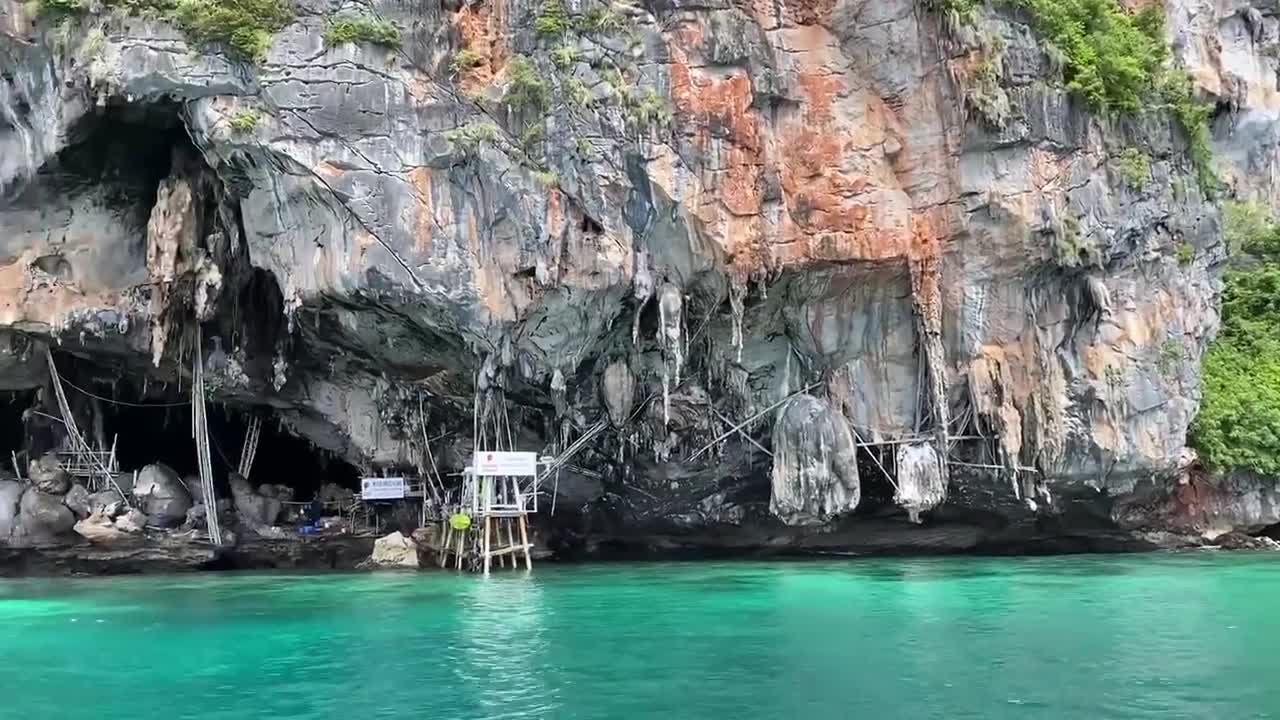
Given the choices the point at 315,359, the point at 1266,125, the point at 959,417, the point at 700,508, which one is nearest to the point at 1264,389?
the point at 959,417

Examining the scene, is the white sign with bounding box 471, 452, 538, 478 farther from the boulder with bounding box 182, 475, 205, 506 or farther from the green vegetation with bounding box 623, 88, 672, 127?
the boulder with bounding box 182, 475, 205, 506

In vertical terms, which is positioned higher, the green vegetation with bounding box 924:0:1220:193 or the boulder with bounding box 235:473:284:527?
the green vegetation with bounding box 924:0:1220:193

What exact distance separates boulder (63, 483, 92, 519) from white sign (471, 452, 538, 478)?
8.43 m

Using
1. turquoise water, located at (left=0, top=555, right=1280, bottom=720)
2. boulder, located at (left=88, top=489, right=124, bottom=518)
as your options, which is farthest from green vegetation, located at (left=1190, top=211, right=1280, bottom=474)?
boulder, located at (left=88, top=489, right=124, bottom=518)

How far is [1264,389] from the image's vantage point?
938 inches

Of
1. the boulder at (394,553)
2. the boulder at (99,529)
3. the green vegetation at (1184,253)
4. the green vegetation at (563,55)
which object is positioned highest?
the green vegetation at (563,55)

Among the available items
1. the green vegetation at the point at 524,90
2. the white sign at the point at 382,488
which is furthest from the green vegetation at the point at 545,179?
the white sign at the point at 382,488

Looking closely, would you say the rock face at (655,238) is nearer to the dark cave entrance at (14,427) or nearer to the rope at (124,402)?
the rope at (124,402)

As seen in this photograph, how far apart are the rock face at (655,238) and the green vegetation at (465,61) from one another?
0.19 meters

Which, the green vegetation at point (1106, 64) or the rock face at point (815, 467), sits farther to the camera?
the rock face at point (815, 467)

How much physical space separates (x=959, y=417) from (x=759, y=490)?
15.5 feet

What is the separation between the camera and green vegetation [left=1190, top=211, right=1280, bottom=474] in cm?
2272

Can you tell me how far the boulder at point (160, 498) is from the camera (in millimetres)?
23641

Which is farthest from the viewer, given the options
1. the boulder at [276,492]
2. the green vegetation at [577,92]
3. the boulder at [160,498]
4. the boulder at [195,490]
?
the boulder at [276,492]
